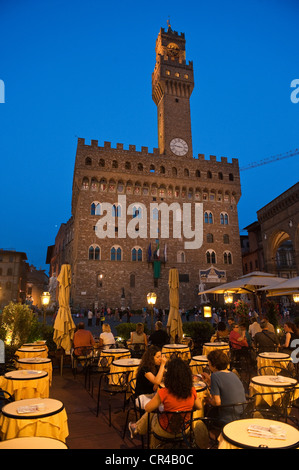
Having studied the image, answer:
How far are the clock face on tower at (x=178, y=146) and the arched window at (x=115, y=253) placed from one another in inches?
499

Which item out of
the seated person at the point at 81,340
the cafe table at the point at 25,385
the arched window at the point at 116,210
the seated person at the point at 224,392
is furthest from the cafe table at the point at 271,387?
the arched window at the point at 116,210

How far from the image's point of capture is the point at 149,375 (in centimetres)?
369

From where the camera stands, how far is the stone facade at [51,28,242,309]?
28.5 m

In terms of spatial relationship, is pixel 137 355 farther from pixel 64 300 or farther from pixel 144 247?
pixel 144 247

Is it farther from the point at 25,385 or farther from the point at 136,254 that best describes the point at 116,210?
the point at 25,385

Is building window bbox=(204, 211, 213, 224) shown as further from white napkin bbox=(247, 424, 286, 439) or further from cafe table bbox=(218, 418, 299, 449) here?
white napkin bbox=(247, 424, 286, 439)

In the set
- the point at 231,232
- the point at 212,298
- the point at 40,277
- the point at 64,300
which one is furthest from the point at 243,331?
the point at 40,277

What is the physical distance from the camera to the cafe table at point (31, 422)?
2.82 m

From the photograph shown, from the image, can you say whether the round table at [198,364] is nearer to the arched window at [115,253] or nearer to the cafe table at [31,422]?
the cafe table at [31,422]

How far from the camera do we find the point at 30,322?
317 inches

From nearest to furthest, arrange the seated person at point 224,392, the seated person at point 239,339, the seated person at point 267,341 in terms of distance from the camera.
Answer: the seated person at point 224,392 → the seated person at point 267,341 → the seated person at point 239,339

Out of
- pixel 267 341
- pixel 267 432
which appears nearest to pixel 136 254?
pixel 267 341

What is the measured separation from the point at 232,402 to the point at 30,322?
21.0 feet
